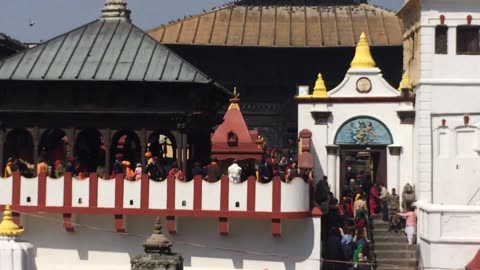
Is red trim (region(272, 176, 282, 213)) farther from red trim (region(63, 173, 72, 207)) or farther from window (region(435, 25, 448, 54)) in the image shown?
window (region(435, 25, 448, 54))

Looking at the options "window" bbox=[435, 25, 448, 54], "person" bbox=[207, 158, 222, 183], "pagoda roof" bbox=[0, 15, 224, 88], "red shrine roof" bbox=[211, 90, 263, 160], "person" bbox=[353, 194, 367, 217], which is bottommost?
"person" bbox=[353, 194, 367, 217]

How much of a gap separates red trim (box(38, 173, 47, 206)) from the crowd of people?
278 inches

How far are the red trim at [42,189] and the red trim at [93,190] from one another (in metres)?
1.18

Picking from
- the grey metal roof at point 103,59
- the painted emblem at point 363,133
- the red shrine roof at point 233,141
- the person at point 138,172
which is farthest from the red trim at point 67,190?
the painted emblem at point 363,133

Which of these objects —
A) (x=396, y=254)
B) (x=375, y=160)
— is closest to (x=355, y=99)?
(x=375, y=160)

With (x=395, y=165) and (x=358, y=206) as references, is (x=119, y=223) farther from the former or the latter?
(x=395, y=165)

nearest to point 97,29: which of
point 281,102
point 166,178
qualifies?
point 166,178

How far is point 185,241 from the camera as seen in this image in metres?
33.3

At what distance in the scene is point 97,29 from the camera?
36438 millimetres

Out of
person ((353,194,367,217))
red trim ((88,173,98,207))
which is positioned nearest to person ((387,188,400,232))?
person ((353,194,367,217))

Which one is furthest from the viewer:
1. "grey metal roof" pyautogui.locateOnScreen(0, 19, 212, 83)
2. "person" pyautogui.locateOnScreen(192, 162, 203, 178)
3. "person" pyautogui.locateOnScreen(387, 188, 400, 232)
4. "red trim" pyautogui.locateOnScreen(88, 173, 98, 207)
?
"person" pyautogui.locateOnScreen(387, 188, 400, 232)

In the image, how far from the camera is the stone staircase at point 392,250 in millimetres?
33969

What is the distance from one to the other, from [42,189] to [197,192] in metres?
4.09

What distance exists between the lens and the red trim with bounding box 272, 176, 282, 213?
3238cm
